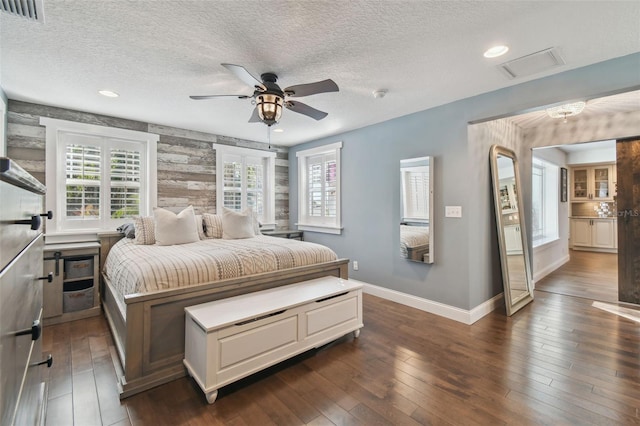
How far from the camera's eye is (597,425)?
163 cm

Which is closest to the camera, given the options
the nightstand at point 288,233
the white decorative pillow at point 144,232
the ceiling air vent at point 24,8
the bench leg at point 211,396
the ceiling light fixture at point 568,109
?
the ceiling air vent at point 24,8

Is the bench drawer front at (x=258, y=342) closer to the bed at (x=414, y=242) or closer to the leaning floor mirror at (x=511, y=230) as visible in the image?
the bed at (x=414, y=242)

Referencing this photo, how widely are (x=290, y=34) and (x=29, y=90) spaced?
9.68ft

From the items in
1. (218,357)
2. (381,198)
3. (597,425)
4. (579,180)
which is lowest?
(597,425)

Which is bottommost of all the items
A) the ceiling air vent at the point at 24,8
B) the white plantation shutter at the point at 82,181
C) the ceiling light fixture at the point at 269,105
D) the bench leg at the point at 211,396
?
the bench leg at the point at 211,396

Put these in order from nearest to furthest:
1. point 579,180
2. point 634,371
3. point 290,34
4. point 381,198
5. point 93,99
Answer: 1. point 290,34
2. point 634,371
3. point 93,99
4. point 381,198
5. point 579,180

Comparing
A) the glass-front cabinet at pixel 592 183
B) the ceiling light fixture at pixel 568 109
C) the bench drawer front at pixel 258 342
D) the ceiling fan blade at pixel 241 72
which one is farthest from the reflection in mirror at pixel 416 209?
the glass-front cabinet at pixel 592 183

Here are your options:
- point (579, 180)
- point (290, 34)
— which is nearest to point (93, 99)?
point (290, 34)

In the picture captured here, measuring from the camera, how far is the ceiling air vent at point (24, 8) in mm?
1640

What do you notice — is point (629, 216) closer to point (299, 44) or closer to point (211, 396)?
point (299, 44)

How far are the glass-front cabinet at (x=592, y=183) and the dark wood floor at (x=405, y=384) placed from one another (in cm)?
582

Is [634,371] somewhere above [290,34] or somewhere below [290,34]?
below

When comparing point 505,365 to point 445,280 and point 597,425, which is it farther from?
point 445,280

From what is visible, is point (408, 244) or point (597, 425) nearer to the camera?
point (597, 425)
